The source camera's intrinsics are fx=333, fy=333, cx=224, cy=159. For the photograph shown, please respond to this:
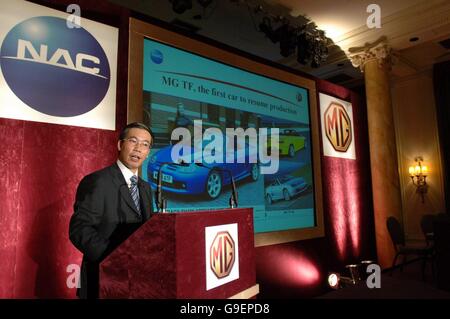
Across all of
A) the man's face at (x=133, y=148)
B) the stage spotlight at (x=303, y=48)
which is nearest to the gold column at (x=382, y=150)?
the stage spotlight at (x=303, y=48)

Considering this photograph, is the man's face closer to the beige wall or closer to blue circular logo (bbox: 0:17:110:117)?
blue circular logo (bbox: 0:17:110:117)

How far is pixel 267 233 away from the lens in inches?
154

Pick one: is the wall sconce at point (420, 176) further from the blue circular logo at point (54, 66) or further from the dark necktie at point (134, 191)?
the dark necktie at point (134, 191)

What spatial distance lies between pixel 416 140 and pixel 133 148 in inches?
290

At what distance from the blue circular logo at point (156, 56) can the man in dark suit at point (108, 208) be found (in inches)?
59.2

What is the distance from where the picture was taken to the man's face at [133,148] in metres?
1.83

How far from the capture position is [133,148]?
1.83 meters

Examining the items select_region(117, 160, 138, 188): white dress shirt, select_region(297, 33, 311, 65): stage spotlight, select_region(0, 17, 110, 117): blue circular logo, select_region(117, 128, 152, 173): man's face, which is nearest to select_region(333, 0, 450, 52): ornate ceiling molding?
select_region(297, 33, 311, 65): stage spotlight

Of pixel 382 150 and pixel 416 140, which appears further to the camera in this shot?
pixel 416 140

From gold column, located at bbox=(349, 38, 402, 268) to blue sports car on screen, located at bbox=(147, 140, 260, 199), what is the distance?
112 inches

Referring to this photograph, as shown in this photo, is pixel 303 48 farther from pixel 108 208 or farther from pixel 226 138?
pixel 108 208

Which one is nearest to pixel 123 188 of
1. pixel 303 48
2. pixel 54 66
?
pixel 54 66
